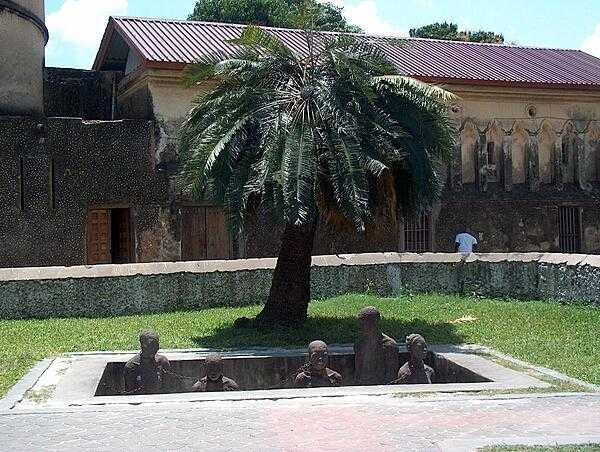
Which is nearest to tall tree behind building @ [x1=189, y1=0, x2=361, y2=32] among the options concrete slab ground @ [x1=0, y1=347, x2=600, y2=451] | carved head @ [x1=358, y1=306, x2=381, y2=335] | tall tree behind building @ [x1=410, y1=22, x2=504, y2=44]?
tall tree behind building @ [x1=410, y1=22, x2=504, y2=44]

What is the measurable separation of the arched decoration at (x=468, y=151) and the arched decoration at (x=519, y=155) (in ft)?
3.93

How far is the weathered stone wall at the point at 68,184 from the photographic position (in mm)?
17406

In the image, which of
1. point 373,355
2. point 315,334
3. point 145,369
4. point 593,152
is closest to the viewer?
point 145,369

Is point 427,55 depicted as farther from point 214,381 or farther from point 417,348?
point 214,381

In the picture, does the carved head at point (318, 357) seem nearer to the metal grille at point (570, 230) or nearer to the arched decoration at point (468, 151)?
the arched decoration at point (468, 151)

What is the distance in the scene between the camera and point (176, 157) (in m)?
18.9

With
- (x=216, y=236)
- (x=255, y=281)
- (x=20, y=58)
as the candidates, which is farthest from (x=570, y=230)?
(x=20, y=58)

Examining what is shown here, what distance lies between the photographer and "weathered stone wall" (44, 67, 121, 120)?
2086 centimetres

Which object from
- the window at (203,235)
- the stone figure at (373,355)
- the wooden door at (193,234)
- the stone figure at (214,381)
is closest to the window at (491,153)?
the window at (203,235)

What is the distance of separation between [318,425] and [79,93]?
1638cm

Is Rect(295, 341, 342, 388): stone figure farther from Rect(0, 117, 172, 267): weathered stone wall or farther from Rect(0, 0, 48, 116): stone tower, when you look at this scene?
Rect(0, 0, 48, 116): stone tower

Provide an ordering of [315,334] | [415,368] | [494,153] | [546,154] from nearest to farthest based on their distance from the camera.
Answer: [415,368] → [315,334] → [494,153] → [546,154]

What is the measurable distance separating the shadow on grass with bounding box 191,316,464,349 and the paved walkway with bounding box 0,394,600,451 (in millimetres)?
3501

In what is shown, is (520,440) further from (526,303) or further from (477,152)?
(477,152)
